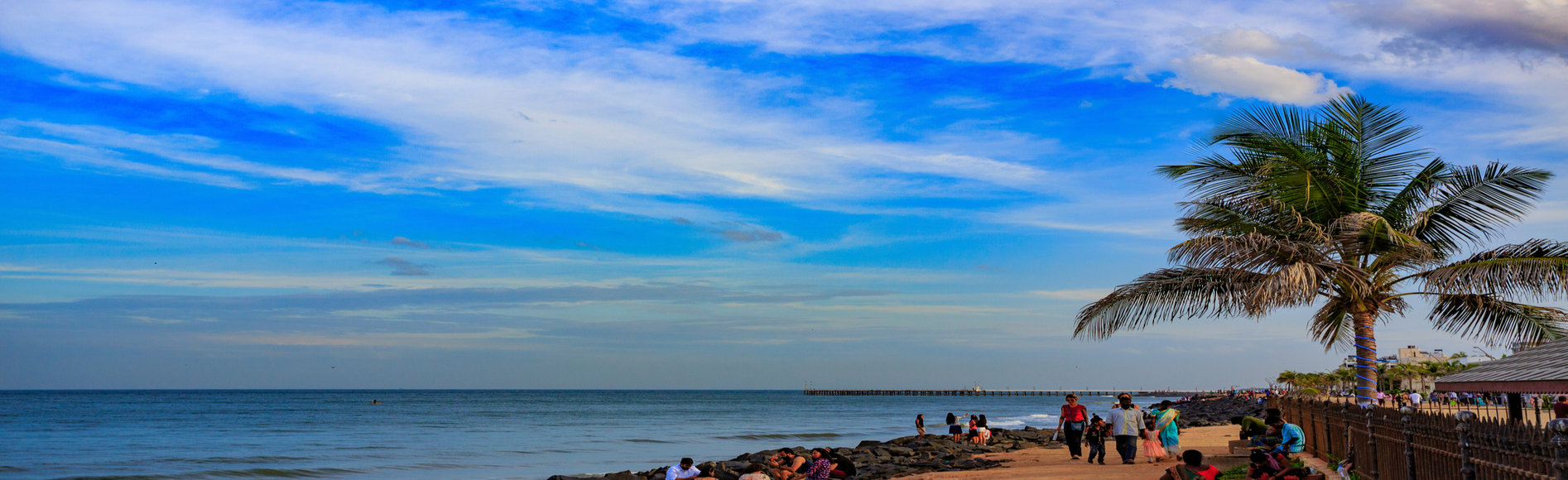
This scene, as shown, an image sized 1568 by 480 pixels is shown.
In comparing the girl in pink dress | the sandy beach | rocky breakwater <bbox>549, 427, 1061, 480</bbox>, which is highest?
the girl in pink dress

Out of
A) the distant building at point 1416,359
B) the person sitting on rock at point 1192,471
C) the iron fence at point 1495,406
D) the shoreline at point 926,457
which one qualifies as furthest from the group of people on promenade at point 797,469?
the distant building at point 1416,359

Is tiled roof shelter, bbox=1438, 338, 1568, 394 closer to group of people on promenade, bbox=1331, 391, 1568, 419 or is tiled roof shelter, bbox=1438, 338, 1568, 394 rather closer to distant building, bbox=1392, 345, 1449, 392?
group of people on promenade, bbox=1331, 391, 1568, 419

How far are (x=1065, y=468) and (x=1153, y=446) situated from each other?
1833 mm

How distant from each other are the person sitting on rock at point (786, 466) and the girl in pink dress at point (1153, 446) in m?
5.93

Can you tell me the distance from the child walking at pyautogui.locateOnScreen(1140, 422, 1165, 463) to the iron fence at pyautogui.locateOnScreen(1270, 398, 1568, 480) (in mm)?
2808

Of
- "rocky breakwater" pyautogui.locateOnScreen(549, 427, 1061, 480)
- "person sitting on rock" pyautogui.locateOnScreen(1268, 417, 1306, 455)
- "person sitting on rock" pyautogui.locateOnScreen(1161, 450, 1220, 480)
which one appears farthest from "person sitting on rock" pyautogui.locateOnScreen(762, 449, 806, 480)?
"person sitting on rock" pyautogui.locateOnScreen(1268, 417, 1306, 455)

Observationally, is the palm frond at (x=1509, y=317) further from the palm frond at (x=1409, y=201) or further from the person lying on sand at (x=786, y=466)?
the person lying on sand at (x=786, y=466)

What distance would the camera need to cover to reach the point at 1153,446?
A: 16.5 metres

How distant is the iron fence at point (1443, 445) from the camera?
5.05 m

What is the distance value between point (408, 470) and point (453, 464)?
2.46 meters

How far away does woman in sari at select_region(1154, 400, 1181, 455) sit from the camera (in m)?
16.7

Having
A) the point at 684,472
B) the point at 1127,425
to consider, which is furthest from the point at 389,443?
the point at 1127,425

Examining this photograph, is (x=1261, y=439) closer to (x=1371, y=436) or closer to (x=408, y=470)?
(x=1371, y=436)

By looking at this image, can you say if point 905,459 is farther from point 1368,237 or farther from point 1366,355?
point 1368,237
